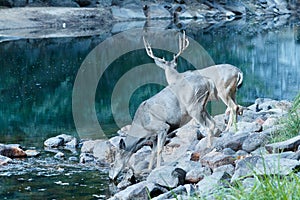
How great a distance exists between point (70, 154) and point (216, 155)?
3.25m

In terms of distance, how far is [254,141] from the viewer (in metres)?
8.88

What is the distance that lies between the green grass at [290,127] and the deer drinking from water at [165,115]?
1.39 metres

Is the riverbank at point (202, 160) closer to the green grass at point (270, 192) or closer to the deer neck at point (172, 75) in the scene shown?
the green grass at point (270, 192)

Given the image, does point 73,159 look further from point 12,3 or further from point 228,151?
point 12,3

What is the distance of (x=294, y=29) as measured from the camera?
37.7 m

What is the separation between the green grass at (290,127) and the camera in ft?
27.6

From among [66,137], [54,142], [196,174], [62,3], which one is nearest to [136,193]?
[196,174]

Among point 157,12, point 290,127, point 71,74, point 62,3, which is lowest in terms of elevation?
point 157,12

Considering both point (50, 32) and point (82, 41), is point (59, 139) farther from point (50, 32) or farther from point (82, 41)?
point (50, 32)

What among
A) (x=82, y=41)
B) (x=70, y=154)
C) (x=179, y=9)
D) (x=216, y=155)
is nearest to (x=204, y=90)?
(x=216, y=155)

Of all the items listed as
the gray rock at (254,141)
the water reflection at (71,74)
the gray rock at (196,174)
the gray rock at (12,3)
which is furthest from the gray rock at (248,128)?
the gray rock at (12,3)

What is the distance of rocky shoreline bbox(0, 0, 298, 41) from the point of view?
1458 inches

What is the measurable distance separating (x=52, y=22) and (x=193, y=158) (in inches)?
1223

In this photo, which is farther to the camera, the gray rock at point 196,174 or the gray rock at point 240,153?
the gray rock at point 240,153
